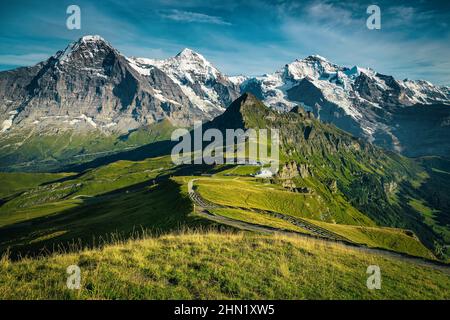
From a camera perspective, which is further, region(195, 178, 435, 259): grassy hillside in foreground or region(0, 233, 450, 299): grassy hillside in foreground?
region(195, 178, 435, 259): grassy hillside in foreground

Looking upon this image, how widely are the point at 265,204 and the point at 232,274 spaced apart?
102m

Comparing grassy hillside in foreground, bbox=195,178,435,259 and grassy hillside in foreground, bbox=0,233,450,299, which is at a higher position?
grassy hillside in foreground, bbox=0,233,450,299

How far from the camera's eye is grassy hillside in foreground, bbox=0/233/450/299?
49.7ft

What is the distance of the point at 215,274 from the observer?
57.1 feet

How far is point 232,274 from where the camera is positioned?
1761 cm

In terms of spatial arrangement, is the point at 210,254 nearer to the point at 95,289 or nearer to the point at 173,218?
the point at 95,289

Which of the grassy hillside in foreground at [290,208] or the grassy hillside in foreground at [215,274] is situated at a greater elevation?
the grassy hillside in foreground at [215,274]

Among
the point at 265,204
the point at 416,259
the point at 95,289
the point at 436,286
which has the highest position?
the point at 95,289

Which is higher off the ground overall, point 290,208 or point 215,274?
point 215,274

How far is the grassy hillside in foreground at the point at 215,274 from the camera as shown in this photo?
1515cm

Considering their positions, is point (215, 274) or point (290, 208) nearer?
point (215, 274)

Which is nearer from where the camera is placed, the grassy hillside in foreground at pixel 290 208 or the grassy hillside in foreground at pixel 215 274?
the grassy hillside in foreground at pixel 215 274
